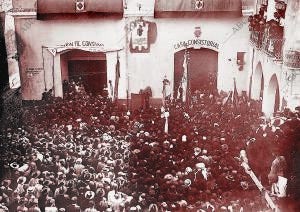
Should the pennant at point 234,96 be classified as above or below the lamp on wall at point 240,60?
below

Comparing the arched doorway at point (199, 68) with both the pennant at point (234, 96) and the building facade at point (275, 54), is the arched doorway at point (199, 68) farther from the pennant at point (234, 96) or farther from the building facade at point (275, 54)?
the building facade at point (275, 54)

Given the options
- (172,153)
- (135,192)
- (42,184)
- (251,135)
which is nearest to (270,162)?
(251,135)

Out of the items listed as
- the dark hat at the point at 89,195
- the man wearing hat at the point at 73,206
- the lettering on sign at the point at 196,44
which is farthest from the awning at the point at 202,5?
the man wearing hat at the point at 73,206

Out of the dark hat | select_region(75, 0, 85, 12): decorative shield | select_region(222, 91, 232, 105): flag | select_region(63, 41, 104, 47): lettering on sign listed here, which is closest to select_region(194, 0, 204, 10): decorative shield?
select_region(222, 91, 232, 105): flag

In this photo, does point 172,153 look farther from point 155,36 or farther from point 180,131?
point 155,36

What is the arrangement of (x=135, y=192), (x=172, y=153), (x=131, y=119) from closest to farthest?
(x=135, y=192)
(x=172, y=153)
(x=131, y=119)

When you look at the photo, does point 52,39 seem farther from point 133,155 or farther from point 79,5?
point 133,155

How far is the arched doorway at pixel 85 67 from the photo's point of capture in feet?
38.0

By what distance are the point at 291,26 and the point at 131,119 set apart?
13.3 ft

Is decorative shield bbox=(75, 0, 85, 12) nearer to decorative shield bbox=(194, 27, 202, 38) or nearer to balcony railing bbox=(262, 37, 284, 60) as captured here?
decorative shield bbox=(194, 27, 202, 38)

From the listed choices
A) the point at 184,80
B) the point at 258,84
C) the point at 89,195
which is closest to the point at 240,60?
the point at 258,84

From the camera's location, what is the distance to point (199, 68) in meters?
11.6

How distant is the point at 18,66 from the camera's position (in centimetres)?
1136

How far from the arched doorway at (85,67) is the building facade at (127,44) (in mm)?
26
